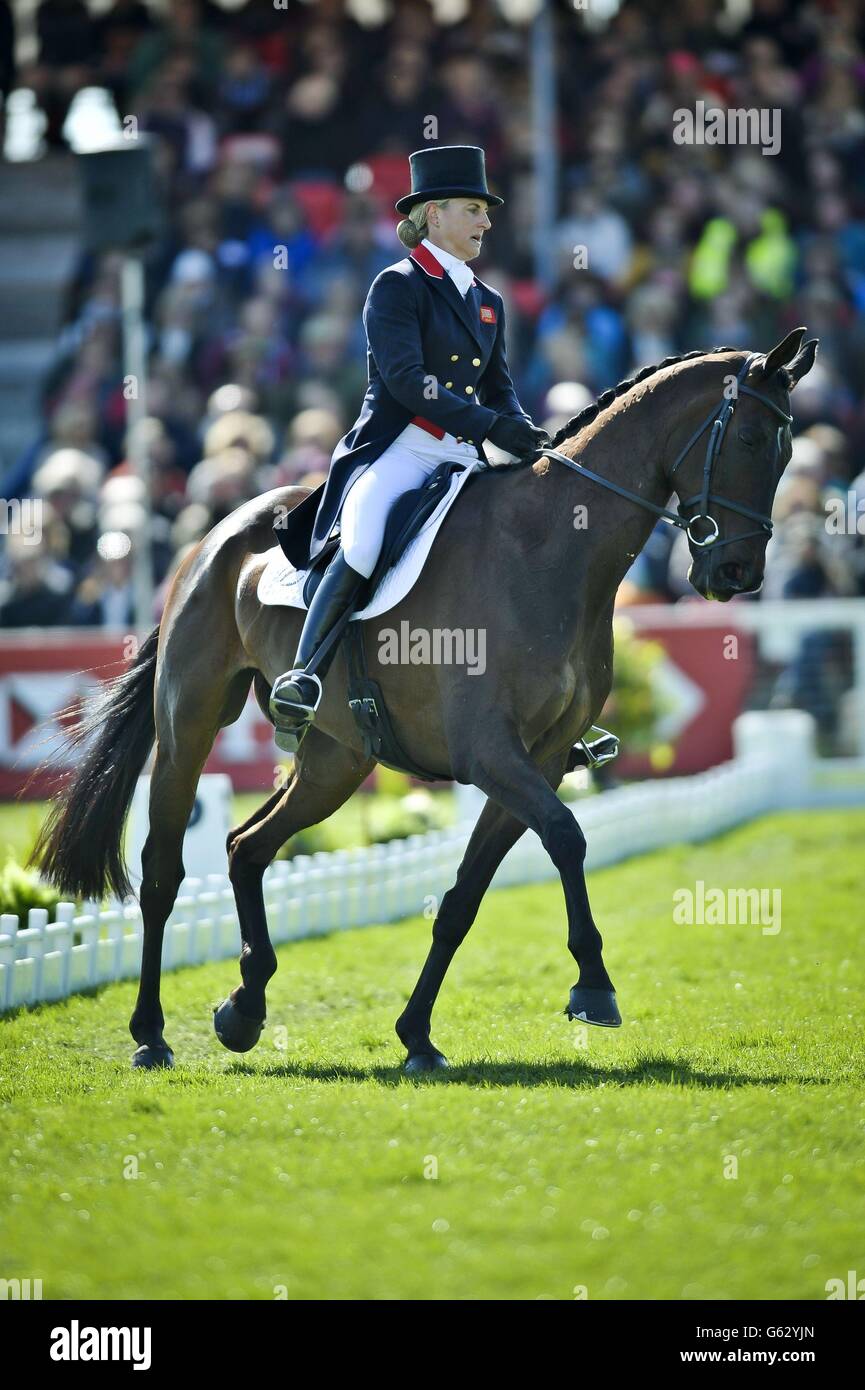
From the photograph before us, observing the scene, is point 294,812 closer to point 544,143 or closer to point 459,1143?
point 459,1143

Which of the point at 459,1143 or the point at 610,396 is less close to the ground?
the point at 610,396

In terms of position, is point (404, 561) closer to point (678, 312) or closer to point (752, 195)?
point (678, 312)

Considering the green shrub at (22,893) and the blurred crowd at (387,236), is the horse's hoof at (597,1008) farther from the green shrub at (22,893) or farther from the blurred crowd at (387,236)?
the blurred crowd at (387,236)

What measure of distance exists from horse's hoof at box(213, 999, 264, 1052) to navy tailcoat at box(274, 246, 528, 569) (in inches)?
66.8

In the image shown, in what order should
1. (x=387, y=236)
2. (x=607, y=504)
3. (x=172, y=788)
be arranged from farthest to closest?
1. (x=387, y=236)
2. (x=172, y=788)
3. (x=607, y=504)

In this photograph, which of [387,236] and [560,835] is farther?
[387,236]

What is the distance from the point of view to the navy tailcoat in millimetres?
6707

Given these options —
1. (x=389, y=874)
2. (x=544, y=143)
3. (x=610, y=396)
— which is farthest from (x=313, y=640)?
(x=544, y=143)

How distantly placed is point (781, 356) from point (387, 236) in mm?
12184

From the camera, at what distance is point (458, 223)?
693 centimetres

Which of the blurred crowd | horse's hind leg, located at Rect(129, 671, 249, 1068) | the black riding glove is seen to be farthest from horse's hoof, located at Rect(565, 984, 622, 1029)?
the blurred crowd

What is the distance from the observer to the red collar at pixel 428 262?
6.93 meters

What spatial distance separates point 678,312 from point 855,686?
4423 millimetres
